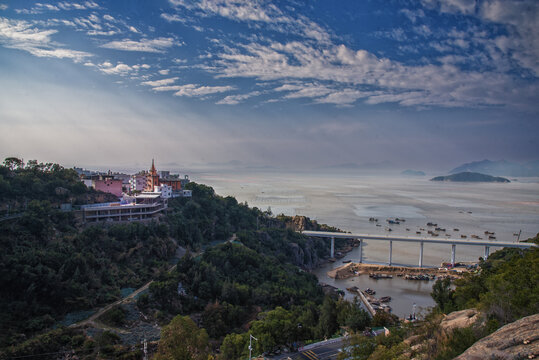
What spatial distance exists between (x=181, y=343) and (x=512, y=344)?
652 centimetres

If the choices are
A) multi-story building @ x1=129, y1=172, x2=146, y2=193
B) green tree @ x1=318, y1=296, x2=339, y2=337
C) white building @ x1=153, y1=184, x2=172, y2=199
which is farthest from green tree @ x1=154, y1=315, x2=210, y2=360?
multi-story building @ x1=129, y1=172, x2=146, y2=193

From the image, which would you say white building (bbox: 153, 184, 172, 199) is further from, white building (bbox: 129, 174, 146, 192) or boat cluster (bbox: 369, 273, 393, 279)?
boat cluster (bbox: 369, 273, 393, 279)

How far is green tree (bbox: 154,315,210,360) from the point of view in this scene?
7.43m

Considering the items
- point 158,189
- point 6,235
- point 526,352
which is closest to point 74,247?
point 6,235

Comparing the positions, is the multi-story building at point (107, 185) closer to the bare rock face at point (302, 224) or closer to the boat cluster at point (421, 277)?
the bare rock face at point (302, 224)

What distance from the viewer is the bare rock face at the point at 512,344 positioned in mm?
4586

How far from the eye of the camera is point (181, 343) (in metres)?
7.56

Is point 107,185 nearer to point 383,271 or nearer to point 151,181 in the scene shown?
point 151,181

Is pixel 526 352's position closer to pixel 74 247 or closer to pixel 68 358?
pixel 68 358

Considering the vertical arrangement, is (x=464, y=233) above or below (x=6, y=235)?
below

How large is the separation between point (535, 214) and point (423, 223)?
17369 mm

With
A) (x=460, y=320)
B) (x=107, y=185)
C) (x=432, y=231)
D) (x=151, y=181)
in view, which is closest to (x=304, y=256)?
(x=151, y=181)

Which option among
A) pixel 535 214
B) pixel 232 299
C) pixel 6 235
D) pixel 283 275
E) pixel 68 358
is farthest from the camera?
pixel 535 214

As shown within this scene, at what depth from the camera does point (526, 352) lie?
14.9 ft
